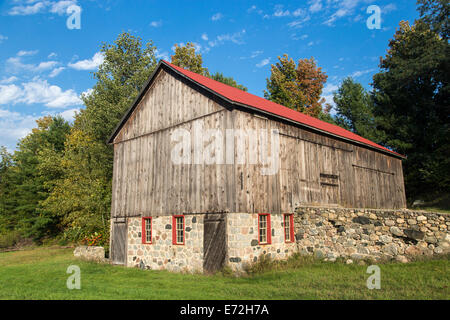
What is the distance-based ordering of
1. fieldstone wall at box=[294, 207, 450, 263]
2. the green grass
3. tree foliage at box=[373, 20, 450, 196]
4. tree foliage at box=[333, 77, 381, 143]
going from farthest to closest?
tree foliage at box=[333, 77, 381, 143], tree foliage at box=[373, 20, 450, 196], the green grass, fieldstone wall at box=[294, 207, 450, 263]

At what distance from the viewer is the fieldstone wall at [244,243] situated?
1300cm

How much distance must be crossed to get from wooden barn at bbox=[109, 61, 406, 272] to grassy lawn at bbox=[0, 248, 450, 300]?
5.64 feet

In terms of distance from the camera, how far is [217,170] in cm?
1429

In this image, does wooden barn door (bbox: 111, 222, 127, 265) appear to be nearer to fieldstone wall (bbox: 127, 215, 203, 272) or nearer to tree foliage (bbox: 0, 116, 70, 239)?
fieldstone wall (bbox: 127, 215, 203, 272)

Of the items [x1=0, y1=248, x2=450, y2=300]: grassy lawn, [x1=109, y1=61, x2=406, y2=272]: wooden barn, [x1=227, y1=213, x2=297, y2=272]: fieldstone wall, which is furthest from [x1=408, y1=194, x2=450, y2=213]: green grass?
[x1=0, y1=248, x2=450, y2=300]: grassy lawn

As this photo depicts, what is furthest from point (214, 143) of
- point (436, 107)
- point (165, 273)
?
point (436, 107)

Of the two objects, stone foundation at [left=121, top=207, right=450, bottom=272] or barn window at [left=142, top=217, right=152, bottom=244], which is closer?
stone foundation at [left=121, top=207, right=450, bottom=272]

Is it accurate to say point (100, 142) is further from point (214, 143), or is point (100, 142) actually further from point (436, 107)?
point (436, 107)

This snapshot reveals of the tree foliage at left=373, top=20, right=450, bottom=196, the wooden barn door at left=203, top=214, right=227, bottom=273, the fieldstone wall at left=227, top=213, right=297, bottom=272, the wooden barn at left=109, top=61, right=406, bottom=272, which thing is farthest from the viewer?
the tree foliage at left=373, top=20, right=450, bottom=196

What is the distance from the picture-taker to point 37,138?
43250mm

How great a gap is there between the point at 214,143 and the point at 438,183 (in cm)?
2348

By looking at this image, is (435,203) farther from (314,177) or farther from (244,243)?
(244,243)

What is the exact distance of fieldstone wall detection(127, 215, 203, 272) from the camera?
14.4 metres

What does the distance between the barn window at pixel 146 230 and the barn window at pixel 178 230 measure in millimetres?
2111
